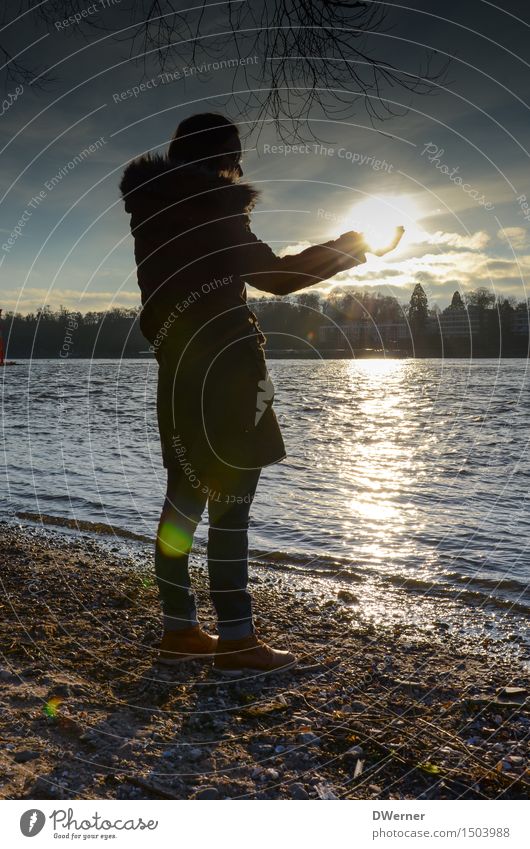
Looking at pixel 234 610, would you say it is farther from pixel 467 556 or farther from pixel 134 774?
pixel 467 556

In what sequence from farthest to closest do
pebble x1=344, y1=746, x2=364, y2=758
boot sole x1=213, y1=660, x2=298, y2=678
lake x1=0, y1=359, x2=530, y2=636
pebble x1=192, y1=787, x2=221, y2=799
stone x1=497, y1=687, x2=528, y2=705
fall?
lake x1=0, y1=359, x2=530, y2=636 → boot sole x1=213, y1=660, x2=298, y2=678 → stone x1=497, y1=687, x2=528, y2=705 → pebble x1=344, y1=746, x2=364, y2=758 → pebble x1=192, y1=787, x2=221, y2=799

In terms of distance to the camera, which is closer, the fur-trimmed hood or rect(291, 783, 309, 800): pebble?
rect(291, 783, 309, 800): pebble

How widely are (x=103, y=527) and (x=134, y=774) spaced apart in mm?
5645

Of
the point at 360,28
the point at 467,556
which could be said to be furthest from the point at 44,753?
the point at 467,556

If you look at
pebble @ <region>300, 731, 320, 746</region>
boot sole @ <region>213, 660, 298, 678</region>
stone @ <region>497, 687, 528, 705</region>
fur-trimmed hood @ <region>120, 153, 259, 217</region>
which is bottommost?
stone @ <region>497, 687, 528, 705</region>

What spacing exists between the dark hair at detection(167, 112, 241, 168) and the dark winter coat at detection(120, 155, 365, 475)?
0.45 feet

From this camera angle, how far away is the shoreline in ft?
9.50

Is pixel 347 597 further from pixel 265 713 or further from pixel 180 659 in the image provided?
pixel 265 713

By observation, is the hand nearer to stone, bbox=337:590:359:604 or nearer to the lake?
stone, bbox=337:590:359:604

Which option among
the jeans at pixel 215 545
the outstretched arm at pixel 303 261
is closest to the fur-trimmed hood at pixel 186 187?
the outstretched arm at pixel 303 261

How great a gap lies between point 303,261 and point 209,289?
535mm

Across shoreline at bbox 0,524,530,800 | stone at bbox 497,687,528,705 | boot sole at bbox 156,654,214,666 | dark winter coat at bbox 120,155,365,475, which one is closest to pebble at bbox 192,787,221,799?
shoreline at bbox 0,524,530,800

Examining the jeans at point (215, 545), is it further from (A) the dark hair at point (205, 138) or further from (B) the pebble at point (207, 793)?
(A) the dark hair at point (205, 138)

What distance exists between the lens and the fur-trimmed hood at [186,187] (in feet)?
11.2
